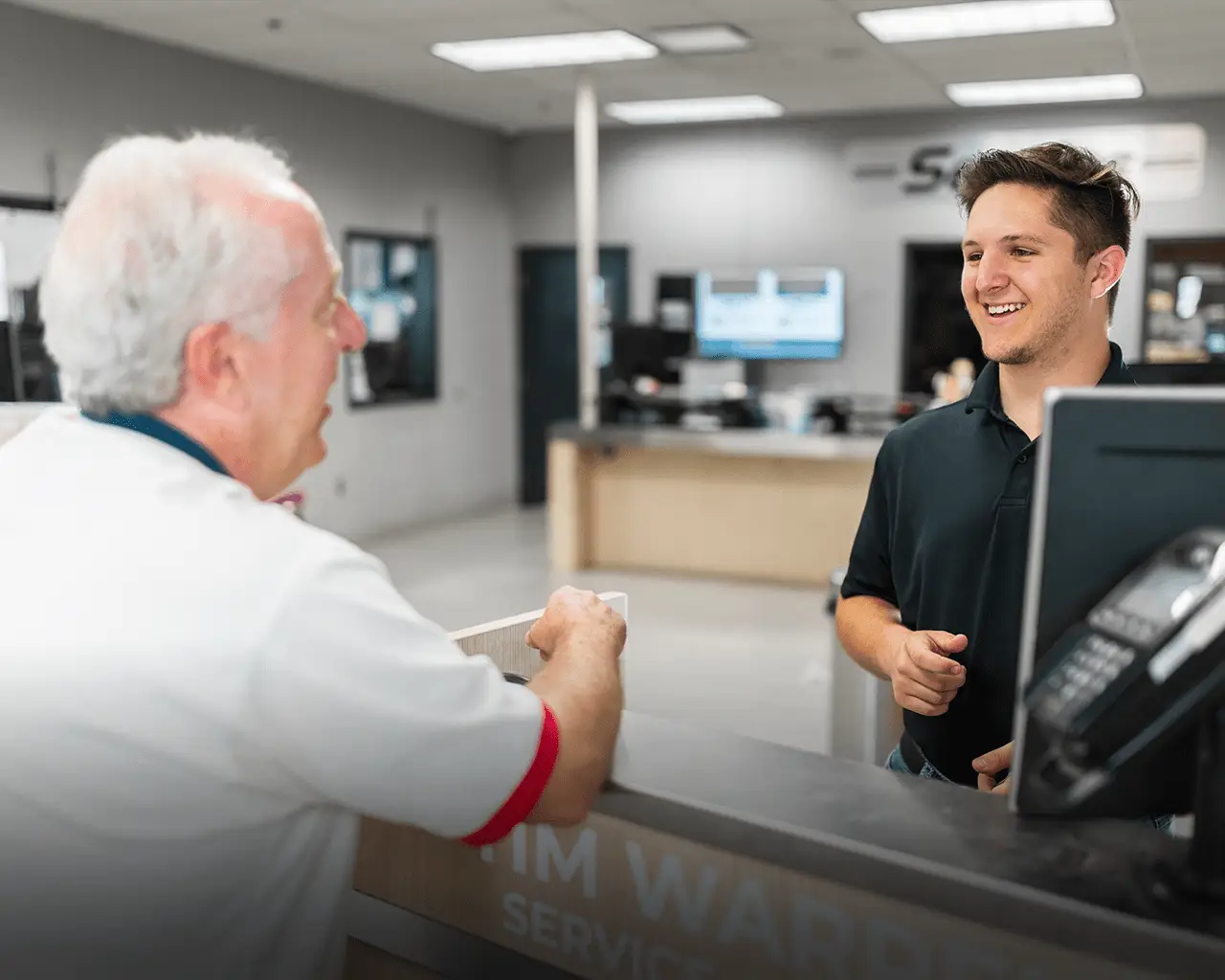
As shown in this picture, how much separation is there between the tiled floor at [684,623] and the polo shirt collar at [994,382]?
2.28m

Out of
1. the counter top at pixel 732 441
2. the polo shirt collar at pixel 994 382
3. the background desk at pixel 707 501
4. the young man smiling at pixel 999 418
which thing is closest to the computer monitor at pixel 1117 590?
the young man smiling at pixel 999 418

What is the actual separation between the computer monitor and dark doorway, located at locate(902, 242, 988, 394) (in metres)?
8.53

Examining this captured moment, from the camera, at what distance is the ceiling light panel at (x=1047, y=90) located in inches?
307

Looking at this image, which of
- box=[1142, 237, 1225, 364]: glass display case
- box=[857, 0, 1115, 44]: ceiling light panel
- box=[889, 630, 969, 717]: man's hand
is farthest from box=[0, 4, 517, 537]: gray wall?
box=[889, 630, 969, 717]: man's hand

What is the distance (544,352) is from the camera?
10.6 meters

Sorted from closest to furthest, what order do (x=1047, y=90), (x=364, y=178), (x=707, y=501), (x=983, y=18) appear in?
(x=983, y=18) → (x=707, y=501) → (x=1047, y=90) → (x=364, y=178)

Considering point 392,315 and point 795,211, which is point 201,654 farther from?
point 795,211

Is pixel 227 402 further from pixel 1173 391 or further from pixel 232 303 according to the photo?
pixel 1173 391

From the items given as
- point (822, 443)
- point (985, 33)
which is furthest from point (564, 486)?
point (985, 33)

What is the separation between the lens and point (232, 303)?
1.07 m

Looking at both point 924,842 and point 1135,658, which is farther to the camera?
point 924,842

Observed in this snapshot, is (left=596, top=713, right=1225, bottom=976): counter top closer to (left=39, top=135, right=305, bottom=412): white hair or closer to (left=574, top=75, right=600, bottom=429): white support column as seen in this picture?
(left=39, top=135, right=305, bottom=412): white hair

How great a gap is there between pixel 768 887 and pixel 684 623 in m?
5.24

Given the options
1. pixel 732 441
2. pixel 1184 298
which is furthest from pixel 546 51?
pixel 1184 298
